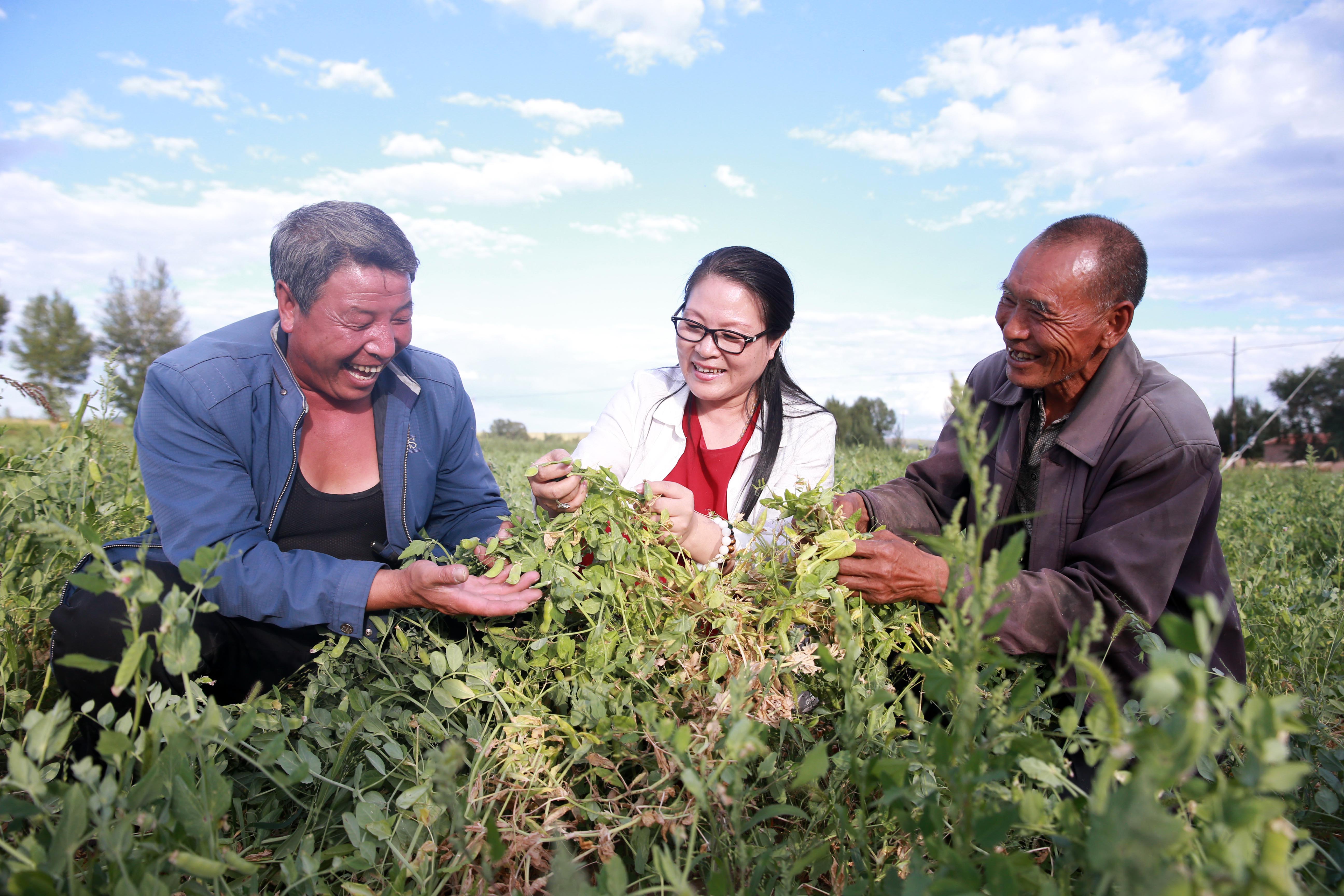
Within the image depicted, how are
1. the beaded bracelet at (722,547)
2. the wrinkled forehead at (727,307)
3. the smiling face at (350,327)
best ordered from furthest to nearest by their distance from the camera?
1. the wrinkled forehead at (727,307)
2. the smiling face at (350,327)
3. the beaded bracelet at (722,547)

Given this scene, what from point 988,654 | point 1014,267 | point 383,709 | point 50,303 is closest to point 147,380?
point 383,709

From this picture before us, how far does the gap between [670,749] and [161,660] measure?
1.66 meters

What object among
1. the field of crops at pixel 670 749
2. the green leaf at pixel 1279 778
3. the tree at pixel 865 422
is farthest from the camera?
the tree at pixel 865 422

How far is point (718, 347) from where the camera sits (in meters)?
2.96

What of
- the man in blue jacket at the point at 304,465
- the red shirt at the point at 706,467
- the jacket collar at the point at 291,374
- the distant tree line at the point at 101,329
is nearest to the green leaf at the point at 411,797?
the man in blue jacket at the point at 304,465

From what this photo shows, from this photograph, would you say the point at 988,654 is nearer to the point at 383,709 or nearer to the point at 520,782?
the point at 520,782

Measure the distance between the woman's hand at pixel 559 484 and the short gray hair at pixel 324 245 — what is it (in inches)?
33.6

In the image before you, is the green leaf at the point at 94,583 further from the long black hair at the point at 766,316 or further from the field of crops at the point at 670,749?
the long black hair at the point at 766,316

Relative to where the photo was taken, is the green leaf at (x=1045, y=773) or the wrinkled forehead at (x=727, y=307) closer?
the green leaf at (x=1045, y=773)

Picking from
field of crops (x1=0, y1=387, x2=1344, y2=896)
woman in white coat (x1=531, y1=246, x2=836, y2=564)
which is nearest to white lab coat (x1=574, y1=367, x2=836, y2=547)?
woman in white coat (x1=531, y1=246, x2=836, y2=564)

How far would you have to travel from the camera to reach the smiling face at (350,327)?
2334mm

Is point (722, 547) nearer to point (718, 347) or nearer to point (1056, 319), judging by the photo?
point (718, 347)

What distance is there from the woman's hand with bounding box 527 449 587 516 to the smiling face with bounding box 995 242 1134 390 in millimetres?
1408

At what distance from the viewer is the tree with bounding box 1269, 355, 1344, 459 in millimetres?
34812
